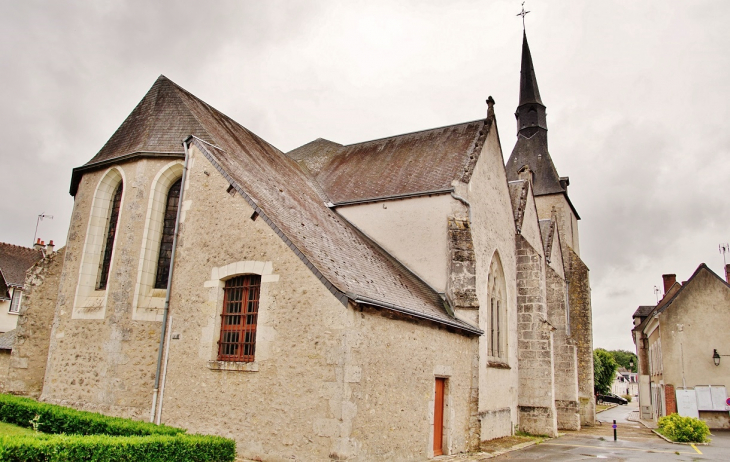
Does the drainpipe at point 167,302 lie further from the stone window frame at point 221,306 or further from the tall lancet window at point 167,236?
the stone window frame at point 221,306

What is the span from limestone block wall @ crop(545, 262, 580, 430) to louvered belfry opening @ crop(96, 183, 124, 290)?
1662 cm

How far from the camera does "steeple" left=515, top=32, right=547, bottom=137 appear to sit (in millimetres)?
34031

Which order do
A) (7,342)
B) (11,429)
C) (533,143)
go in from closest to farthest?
(11,429), (7,342), (533,143)

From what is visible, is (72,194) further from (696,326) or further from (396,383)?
(696,326)

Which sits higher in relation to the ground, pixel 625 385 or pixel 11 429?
pixel 11 429

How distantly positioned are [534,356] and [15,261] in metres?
29.6

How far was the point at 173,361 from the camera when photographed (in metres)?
10.3

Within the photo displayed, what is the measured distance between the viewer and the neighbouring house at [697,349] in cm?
2097

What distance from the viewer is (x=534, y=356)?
680 inches

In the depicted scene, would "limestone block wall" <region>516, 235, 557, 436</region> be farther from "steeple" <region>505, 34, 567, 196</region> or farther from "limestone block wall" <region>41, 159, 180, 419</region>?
"steeple" <region>505, 34, 567, 196</region>

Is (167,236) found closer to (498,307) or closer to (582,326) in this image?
(498,307)

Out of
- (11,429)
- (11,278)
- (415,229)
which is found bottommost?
(11,429)

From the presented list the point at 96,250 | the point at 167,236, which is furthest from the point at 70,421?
the point at 96,250

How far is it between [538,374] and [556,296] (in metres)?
5.29
